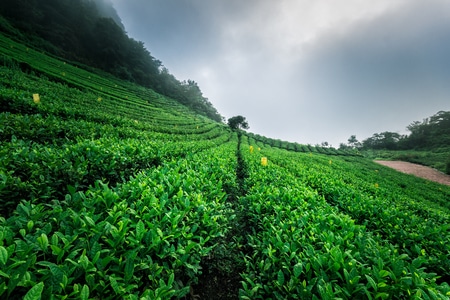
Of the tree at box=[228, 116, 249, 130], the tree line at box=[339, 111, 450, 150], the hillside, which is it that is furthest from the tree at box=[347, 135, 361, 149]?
the hillside

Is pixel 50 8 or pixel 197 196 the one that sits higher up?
pixel 50 8

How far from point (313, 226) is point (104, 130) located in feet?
26.4

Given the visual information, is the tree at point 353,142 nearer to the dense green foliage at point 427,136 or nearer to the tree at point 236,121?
the dense green foliage at point 427,136

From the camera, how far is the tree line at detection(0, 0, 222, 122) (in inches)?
1252

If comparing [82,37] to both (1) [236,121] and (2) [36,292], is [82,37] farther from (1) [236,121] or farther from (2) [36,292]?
(2) [36,292]

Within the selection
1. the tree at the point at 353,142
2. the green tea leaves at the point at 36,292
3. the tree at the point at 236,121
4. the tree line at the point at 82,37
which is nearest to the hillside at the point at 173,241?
the green tea leaves at the point at 36,292

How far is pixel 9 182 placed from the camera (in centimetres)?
238

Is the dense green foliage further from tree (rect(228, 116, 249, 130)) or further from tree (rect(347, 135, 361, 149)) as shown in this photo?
tree (rect(228, 116, 249, 130))

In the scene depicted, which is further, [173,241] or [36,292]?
[173,241]

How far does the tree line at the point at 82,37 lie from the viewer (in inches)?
1252

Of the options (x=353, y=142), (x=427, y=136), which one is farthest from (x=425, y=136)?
(x=353, y=142)

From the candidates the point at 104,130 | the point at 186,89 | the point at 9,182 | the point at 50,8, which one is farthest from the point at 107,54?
the point at 9,182

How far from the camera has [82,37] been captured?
42750mm

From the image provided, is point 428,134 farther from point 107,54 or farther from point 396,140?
point 107,54
